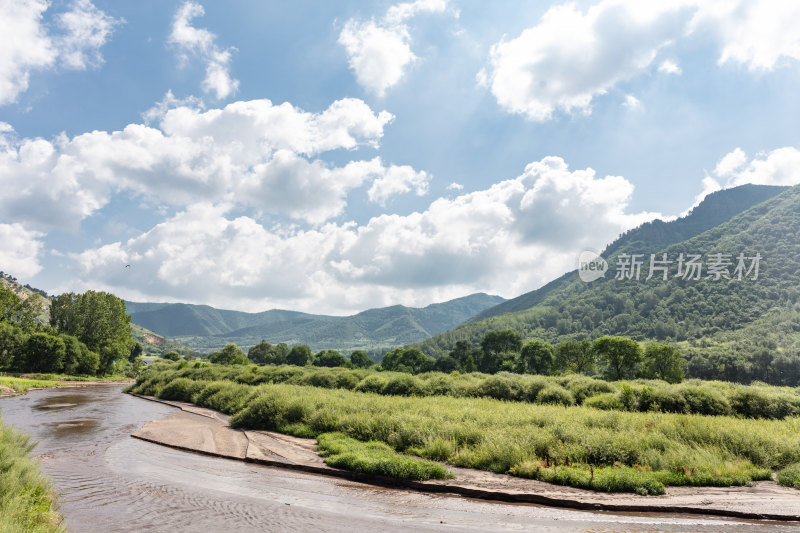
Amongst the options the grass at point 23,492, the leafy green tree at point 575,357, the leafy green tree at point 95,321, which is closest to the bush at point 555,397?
the grass at point 23,492

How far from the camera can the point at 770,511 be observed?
39.5ft

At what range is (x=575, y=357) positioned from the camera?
89562mm

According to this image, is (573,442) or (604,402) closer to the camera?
(573,442)

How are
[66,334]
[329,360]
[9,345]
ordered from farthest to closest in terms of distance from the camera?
[329,360], [66,334], [9,345]

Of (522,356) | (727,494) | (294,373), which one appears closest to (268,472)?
(727,494)

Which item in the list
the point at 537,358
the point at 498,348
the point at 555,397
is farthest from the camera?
the point at 498,348

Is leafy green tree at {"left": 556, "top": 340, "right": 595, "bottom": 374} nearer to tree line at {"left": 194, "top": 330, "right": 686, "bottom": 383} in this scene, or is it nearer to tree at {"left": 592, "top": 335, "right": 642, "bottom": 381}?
tree line at {"left": 194, "top": 330, "right": 686, "bottom": 383}

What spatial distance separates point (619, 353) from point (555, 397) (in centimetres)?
5491

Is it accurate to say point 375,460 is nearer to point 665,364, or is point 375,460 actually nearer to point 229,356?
point 665,364

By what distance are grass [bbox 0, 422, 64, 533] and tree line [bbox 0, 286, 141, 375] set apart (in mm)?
94408

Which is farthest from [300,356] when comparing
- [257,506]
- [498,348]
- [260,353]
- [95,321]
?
[257,506]

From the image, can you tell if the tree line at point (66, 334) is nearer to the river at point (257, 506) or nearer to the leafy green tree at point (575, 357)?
the river at point (257, 506)

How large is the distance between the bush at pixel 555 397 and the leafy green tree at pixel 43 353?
318 ft

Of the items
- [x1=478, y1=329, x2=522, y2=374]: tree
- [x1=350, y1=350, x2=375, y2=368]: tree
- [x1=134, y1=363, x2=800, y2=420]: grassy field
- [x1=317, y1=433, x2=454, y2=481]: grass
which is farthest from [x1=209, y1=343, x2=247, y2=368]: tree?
[x1=317, y1=433, x2=454, y2=481]: grass
